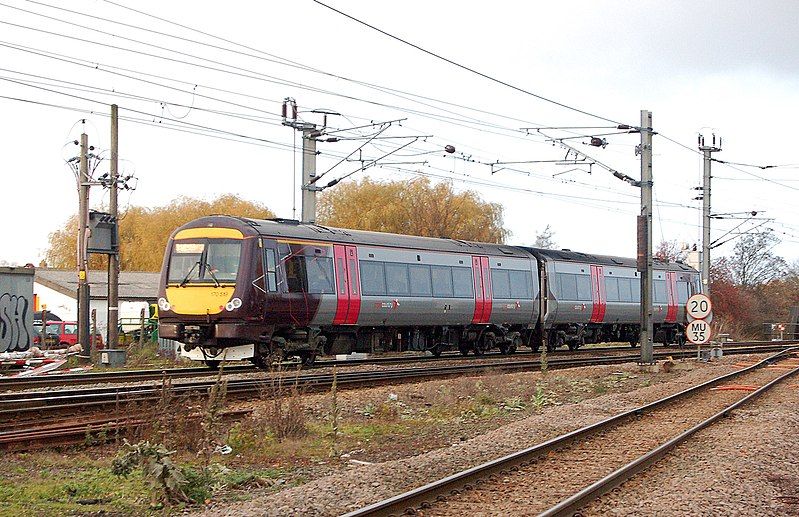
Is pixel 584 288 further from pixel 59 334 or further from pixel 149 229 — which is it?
pixel 149 229

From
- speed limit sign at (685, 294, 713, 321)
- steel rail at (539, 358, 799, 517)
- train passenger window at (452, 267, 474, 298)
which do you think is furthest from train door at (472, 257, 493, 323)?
steel rail at (539, 358, 799, 517)

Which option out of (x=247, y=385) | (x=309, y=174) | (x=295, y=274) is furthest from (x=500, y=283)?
(x=247, y=385)

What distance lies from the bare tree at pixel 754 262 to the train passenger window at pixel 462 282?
2105 inches

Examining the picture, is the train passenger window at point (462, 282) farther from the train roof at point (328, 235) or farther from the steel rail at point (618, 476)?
the steel rail at point (618, 476)

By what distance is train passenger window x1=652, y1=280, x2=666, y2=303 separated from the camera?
121 ft

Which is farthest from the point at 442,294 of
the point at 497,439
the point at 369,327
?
the point at 497,439

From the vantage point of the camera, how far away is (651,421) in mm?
14086

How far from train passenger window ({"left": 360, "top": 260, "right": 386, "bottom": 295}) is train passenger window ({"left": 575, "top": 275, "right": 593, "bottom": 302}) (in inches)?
420

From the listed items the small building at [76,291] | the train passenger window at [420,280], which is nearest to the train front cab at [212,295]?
the train passenger window at [420,280]

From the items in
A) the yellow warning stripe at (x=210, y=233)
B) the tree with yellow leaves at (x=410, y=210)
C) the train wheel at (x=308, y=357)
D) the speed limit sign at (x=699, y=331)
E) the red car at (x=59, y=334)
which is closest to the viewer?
the yellow warning stripe at (x=210, y=233)

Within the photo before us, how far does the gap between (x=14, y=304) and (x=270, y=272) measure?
5513 millimetres

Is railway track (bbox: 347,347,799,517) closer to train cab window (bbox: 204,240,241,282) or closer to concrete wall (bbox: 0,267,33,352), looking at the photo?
train cab window (bbox: 204,240,241,282)

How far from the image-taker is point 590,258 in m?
33.8

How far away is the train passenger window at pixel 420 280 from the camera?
82.0 feet
